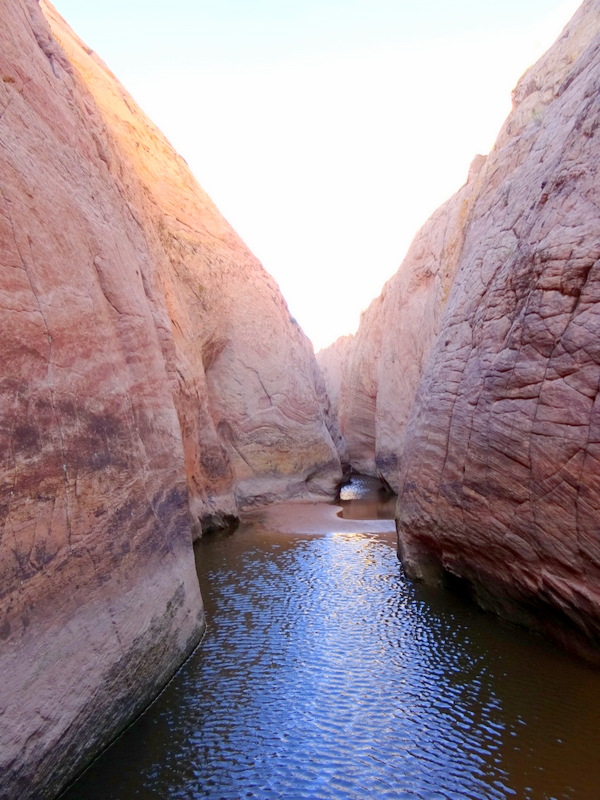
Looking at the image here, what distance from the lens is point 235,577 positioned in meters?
8.10

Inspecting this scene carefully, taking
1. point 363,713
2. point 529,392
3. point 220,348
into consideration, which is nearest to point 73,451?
point 363,713

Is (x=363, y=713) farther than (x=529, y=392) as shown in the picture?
No

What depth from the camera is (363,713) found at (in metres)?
4.55

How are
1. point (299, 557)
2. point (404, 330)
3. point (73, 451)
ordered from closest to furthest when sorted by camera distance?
point (73, 451) < point (299, 557) < point (404, 330)

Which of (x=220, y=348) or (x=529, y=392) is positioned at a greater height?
(x=220, y=348)

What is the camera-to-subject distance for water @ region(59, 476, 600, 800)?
3744mm

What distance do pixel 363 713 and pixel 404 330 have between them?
42.3 feet

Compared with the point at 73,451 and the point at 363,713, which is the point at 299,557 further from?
the point at 73,451

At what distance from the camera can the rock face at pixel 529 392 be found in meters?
4.88

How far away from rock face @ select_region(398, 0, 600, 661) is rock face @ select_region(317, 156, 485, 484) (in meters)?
4.17

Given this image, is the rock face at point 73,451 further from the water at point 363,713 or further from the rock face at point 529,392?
the rock face at point 529,392

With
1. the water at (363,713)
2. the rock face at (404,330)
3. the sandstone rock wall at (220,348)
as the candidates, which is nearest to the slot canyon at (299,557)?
the water at (363,713)

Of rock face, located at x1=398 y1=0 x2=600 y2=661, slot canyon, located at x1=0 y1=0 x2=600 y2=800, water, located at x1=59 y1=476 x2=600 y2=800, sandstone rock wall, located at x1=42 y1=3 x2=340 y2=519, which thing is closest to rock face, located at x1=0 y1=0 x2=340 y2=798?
slot canyon, located at x1=0 y1=0 x2=600 y2=800

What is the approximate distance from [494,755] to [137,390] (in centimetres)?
419
